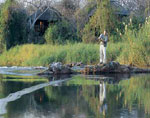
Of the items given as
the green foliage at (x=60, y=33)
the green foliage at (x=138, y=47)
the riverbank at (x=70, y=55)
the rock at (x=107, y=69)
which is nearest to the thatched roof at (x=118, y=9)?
the green foliage at (x=60, y=33)

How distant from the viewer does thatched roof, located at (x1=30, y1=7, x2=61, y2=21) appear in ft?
143

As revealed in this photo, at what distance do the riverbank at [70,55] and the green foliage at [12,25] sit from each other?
4.00 meters

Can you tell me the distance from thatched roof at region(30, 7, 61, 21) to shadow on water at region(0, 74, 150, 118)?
2883cm

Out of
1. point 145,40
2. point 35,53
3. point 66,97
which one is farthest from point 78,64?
point 66,97

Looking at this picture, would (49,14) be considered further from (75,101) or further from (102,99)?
(75,101)

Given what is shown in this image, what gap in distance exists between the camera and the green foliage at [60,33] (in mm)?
39844

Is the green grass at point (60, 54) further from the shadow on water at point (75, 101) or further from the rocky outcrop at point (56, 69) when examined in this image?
the shadow on water at point (75, 101)

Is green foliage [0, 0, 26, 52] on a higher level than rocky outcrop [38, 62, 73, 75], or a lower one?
higher

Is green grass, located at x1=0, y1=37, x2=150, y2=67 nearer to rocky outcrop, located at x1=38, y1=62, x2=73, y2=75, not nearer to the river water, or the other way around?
rocky outcrop, located at x1=38, y1=62, x2=73, y2=75

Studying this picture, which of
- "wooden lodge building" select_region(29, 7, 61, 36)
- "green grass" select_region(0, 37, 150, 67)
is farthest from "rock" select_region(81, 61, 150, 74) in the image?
"wooden lodge building" select_region(29, 7, 61, 36)

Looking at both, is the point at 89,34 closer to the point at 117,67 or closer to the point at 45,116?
the point at 117,67

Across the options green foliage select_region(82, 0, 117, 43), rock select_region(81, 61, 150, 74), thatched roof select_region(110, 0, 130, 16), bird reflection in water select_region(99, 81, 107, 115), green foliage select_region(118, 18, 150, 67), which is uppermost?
thatched roof select_region(110, 0, 130, 16)

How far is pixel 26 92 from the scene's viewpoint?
1327cm

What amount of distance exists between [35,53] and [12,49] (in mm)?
5438
